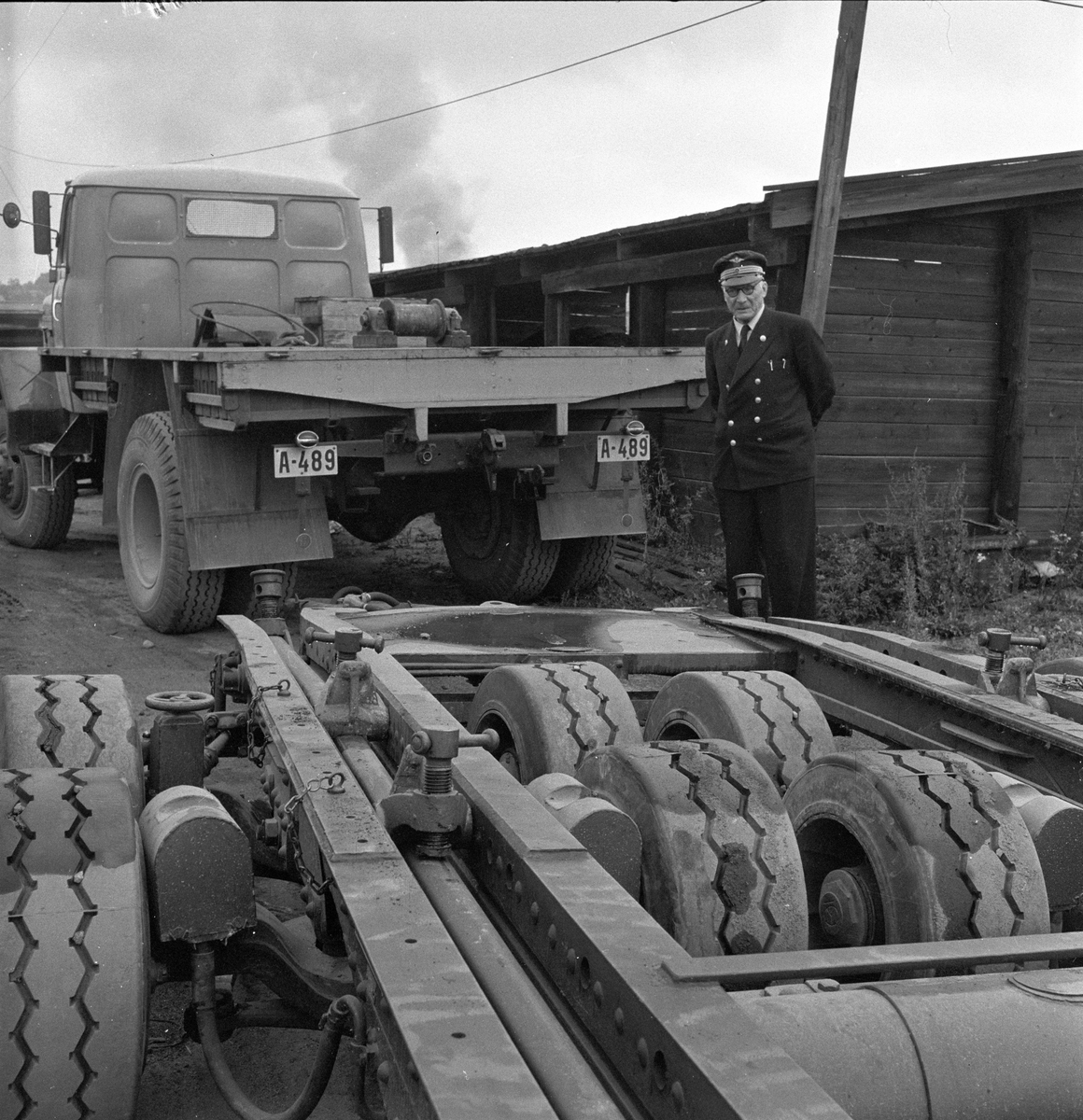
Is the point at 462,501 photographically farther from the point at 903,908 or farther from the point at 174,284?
the point at 903,908

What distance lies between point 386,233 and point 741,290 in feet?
13.2

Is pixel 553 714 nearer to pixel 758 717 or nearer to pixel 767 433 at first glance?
pixel 758 717

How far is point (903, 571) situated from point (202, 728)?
615 centimetres

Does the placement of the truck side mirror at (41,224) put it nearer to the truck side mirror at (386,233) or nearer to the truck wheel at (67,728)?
the truck side mirror at (386,233)

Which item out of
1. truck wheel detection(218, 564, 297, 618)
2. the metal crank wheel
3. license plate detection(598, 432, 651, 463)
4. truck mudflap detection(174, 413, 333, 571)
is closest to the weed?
license plate detection(598, 432, 651, 463)

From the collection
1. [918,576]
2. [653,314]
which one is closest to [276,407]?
[918,576]

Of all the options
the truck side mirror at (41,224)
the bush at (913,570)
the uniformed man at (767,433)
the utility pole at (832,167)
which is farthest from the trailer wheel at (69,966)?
the truck side mirror at (41,224)

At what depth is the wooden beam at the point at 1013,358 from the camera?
33.4 feet

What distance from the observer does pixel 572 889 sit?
1.92 meters

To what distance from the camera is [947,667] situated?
11.3ft

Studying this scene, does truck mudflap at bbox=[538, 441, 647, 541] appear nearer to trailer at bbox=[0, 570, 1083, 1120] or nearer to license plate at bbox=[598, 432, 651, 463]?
license plate at bbox=[598, 432, 651, 463]

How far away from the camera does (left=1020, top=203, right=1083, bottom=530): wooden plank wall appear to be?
10.3 meters

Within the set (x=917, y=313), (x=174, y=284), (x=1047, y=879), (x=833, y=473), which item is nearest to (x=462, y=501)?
(x=174, y=284)

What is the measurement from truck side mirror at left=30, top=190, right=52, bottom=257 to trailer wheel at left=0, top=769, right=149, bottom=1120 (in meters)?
7.25
